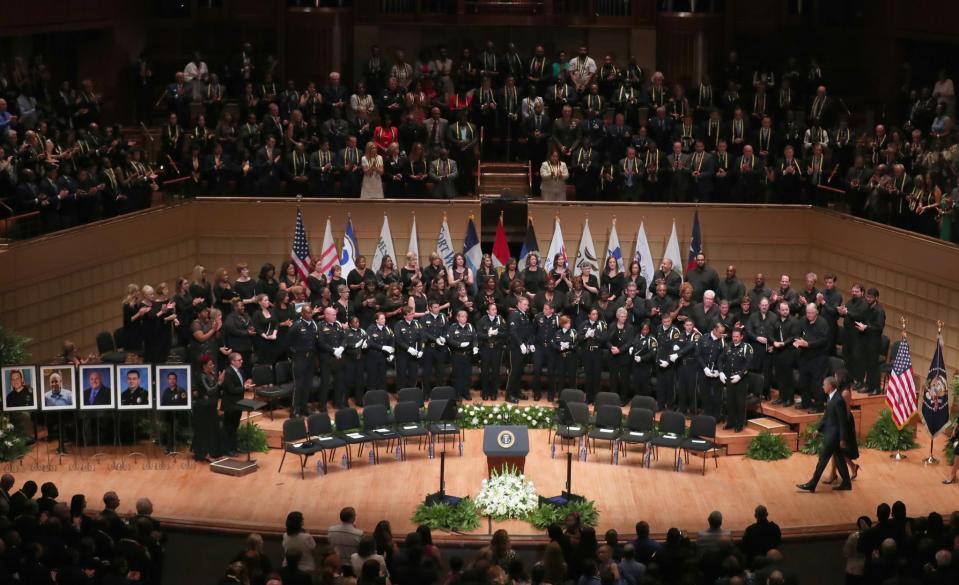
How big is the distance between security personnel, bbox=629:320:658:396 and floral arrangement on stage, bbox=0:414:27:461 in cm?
886

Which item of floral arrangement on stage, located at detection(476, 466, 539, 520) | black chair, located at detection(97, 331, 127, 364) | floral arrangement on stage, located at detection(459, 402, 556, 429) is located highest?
black chair, located at detection(97, 331, 127, 364)

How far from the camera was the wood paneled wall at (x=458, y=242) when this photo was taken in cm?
2320

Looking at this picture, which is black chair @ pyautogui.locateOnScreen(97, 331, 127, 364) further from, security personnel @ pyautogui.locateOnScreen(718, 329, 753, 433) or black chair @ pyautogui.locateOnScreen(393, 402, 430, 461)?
security personnel @ pyautogui.locateOnScreen(718, 329, 753, 433)

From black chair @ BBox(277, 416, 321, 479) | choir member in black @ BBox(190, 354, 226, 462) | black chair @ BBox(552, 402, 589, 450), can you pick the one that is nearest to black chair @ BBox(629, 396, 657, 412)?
black chair @ BBox(552, 402, 589, 450)

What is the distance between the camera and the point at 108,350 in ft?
71.9

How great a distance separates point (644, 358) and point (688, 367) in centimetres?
73

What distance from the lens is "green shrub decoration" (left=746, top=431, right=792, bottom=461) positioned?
20.3m

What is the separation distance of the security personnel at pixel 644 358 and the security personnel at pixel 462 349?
96.2 inches

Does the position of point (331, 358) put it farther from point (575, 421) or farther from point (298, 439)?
point (575, 421)

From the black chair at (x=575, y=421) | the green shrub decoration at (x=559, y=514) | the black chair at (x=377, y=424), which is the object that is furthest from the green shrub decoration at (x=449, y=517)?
the black chair at (x=575, y=421)

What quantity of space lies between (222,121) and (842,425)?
12.5 metres

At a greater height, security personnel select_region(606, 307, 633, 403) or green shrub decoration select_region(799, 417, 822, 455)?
security personnel select_region(606, 307, 633, 403)

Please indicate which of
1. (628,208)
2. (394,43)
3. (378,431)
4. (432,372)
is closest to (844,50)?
(628,208)

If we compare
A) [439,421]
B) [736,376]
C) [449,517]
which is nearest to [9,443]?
[439,421]
